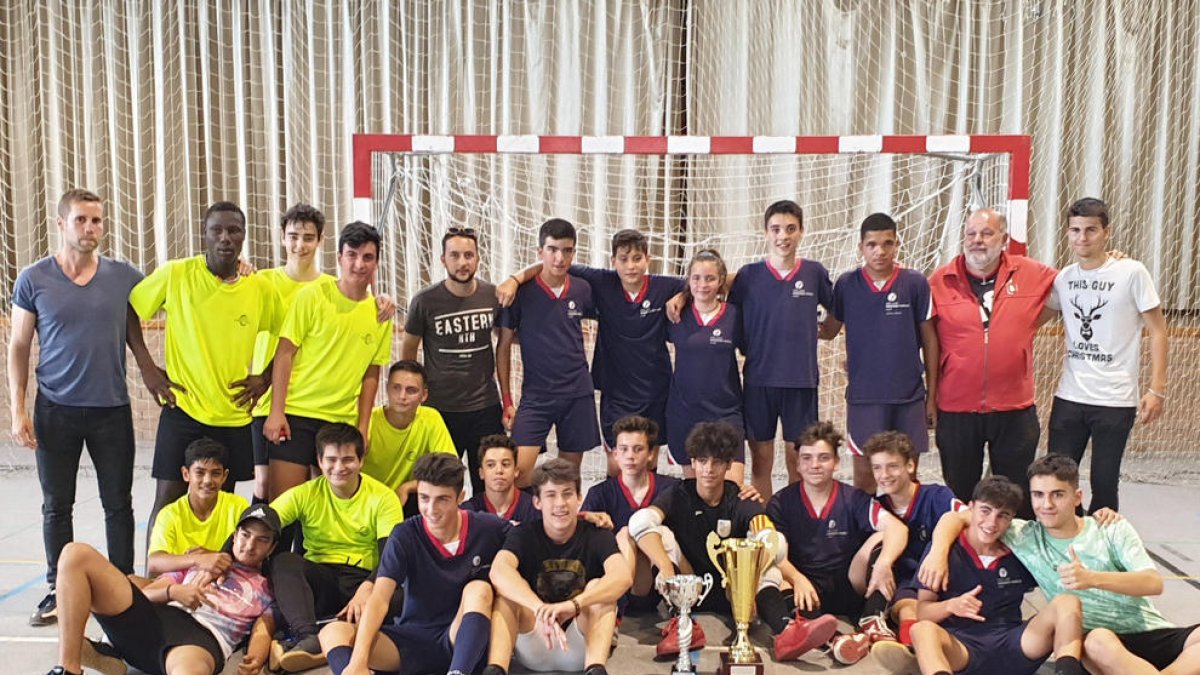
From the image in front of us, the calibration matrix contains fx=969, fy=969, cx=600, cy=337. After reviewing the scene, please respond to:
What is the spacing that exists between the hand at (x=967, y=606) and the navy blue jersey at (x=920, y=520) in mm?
376

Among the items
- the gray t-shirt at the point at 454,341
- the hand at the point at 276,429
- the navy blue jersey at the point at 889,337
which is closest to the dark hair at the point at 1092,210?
the navy blue jersey at the point at 889,337

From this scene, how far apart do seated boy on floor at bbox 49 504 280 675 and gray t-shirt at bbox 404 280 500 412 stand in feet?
3.28

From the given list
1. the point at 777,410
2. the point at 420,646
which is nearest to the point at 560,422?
the point at 777,410

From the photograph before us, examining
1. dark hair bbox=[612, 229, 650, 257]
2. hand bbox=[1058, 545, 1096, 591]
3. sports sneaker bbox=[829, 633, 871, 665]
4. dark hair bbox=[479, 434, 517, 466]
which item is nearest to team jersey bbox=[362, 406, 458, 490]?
dark hair bbox=[479, 434, 517, 466]

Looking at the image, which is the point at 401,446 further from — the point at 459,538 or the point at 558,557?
the point at 558,557

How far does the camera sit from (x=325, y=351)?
392 centimetres

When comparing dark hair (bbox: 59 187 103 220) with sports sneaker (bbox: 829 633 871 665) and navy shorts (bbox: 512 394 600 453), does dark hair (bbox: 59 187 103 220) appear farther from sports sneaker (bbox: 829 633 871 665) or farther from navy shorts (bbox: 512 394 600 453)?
sports sneaker (bbox: 829 633 871 665)

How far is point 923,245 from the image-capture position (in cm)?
702

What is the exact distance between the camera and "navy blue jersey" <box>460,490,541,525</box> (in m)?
3.74

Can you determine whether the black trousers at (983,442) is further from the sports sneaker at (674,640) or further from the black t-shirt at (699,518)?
the sports sneaker at (674,640)

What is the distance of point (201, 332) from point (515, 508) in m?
1.42

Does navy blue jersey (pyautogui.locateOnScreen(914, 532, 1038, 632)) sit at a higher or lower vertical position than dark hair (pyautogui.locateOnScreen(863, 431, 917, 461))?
lower

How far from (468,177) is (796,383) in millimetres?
3623

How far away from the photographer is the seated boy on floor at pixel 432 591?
3.11 m
